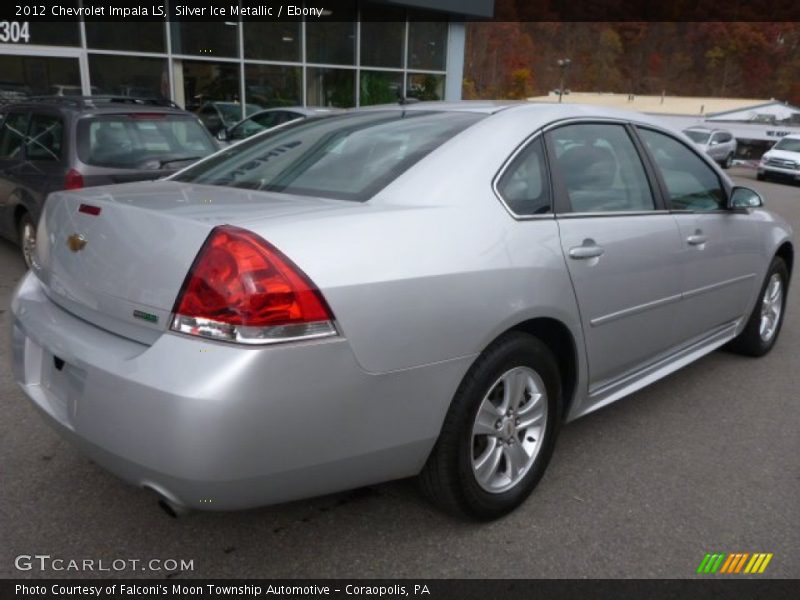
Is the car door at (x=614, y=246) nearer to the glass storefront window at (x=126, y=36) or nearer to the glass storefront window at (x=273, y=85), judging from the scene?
the glass storefront window at (x=126, y=36)

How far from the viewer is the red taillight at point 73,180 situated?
548 centimetres

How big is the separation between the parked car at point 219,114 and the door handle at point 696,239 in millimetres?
12329

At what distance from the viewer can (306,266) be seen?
6.44 feet

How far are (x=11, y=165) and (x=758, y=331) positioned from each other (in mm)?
6298

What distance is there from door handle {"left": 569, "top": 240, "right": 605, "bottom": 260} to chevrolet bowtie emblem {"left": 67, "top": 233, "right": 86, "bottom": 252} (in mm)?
1774

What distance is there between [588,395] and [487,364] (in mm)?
827

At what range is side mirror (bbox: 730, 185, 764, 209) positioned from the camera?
150 inches

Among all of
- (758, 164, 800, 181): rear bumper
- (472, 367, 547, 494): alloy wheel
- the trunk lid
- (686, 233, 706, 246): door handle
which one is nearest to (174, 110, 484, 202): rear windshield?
the trunk lid

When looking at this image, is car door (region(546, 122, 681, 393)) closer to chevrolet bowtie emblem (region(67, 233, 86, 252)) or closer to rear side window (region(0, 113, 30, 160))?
chevrolet bowtie emblem (region(67, 233, 86, 252))

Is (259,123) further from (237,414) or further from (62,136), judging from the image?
(237,414)

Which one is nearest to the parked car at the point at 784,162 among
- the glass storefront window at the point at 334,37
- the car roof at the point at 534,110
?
the glass storefront window at the point at 334,37

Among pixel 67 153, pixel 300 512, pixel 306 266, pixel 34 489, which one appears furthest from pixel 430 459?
pixel 67 153

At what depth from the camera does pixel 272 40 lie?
15180 millimetres
